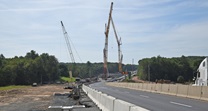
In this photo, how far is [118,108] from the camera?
526 inches

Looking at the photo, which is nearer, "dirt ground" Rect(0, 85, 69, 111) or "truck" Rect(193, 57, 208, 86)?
"dirt ground" Rect(0, 85, 69, 111)

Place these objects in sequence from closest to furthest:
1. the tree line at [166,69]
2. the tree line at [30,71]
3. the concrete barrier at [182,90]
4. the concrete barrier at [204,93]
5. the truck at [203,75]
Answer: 1. the concrete barrier at [204,93]
2. the concrete barrier at [182,90]
3. the truck at [203,75]
4. the tree line at [30,71]
5. the tree line at [166,69]

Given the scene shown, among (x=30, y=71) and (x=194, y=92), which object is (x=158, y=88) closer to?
(x=194, y=92)

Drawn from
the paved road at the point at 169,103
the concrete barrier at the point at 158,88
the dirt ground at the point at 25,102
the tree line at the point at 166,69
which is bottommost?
the dirt ground at the point at 25,102

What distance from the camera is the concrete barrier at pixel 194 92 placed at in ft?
90.3

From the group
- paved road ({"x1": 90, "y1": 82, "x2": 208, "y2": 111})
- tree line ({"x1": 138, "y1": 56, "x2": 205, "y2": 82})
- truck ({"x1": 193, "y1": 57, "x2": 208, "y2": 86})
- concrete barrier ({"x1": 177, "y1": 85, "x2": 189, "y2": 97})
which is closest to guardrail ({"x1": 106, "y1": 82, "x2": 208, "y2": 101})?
concrete barrier ({"x1": 177, "y1": 85, "x2": 189, "y2": 97})

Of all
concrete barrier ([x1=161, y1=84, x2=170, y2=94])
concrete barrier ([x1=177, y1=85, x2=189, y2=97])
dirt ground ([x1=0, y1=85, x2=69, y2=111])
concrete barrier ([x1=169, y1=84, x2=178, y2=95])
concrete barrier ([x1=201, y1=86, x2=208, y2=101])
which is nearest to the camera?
concrete barrier ([x1=201, y1=86, x2=208, y2=101])

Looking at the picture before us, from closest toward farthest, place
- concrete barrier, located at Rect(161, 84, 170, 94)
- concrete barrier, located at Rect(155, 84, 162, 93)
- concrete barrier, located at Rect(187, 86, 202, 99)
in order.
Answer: concrete barrier, located at Rect(187, 86, 202, 99)
concrete barrier, located at Rect(161, 84, 170, 94)
concrete barrier, located at Rect(155, 84, 162, 93)

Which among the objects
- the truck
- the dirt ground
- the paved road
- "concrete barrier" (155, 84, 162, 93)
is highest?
the truck

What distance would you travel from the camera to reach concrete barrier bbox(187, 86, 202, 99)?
27.5m

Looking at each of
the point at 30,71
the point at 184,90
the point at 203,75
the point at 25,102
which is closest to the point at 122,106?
the point at 184,90

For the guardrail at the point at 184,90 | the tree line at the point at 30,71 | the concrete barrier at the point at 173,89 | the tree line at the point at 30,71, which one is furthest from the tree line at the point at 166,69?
the concrete barrier at the point at 173,89

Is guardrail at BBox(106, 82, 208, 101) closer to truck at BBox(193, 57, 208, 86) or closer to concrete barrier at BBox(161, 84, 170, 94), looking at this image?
concrete barrier at BBox(161, 84, 170, 94)

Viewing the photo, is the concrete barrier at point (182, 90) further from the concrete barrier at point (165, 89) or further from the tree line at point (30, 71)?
the tree line at point (30, 71)
